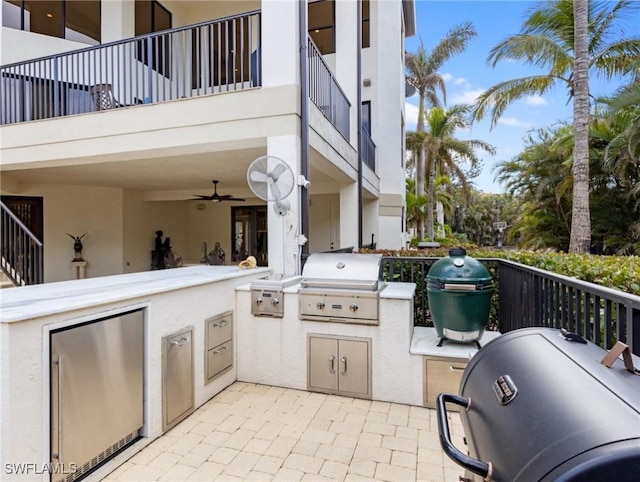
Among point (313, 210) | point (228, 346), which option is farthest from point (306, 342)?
point (313, 210)

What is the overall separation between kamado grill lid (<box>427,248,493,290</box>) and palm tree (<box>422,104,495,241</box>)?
42.5ft

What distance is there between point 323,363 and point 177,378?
1466 mm

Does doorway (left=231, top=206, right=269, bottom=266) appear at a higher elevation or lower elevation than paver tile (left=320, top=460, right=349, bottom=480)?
higher

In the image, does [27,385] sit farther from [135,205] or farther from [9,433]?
[135,205]

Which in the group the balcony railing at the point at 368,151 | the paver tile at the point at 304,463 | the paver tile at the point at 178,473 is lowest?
the paver tile at the point at 304,463

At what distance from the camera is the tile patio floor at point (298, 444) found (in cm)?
254

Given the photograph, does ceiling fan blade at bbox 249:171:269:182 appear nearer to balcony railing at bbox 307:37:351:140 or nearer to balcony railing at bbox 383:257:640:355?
balcony railing at bbox 307:37:351:140

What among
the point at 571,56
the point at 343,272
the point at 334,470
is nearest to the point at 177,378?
the point at 334,470

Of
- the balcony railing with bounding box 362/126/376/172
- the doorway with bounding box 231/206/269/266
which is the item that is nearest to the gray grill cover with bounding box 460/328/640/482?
the balcony railing with bounding box 362/126/376/172

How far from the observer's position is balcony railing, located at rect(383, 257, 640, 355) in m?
1.98

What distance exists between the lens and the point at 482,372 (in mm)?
1630

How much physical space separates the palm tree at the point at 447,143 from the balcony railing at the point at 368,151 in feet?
19.1

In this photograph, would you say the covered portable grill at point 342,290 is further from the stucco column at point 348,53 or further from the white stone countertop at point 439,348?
the stucco column at point 348,53

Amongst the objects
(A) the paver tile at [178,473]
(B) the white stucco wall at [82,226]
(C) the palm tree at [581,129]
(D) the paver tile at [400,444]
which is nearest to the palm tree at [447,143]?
(C) the palm tree at [581,129]
